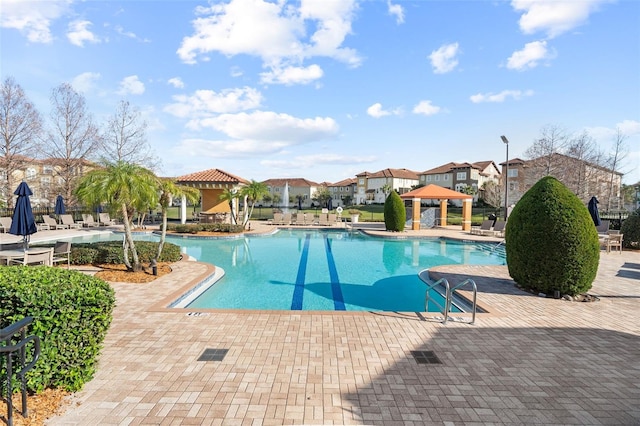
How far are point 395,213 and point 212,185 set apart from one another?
554 inches

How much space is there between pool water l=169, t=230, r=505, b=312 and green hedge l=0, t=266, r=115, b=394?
4.23 meters

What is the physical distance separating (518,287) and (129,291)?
32.0 feet

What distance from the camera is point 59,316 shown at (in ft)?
10.6

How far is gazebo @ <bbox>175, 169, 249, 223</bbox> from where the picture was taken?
25.1 meters

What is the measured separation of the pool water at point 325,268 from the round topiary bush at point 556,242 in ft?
8.79

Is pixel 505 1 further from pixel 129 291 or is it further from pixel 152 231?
pixel 152 231

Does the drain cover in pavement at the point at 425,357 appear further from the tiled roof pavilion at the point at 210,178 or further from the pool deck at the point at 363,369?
the tiled roof pavilion at the point at 210,178

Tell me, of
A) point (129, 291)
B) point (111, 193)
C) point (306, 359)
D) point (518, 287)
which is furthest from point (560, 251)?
point (111, 193)

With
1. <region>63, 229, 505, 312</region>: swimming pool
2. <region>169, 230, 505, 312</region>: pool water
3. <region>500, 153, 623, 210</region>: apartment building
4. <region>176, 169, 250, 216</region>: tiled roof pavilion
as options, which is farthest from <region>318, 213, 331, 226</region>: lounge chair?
<region>500, 153, 623, 210</region>: apartment building

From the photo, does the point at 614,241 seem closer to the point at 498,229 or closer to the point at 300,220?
the point at 498,229

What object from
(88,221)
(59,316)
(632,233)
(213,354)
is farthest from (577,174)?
(88,221)

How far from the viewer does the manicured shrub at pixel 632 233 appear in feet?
53.7

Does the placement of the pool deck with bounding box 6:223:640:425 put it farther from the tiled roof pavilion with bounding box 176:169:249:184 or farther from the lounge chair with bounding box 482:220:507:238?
the tiled roof pavilion with bounding box 176:169:249:184

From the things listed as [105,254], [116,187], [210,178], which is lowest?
[105,254]
